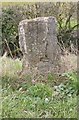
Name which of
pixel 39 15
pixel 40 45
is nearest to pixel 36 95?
pixel 40 45

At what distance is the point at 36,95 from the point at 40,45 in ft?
3.80

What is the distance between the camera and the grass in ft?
11.0

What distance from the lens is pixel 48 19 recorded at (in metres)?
4.86

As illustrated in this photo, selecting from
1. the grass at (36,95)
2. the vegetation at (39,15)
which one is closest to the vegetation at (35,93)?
the grass at (36,95)

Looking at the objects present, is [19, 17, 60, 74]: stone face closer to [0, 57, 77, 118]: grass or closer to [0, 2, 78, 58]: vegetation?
[0, 57, 77, 118]: grass

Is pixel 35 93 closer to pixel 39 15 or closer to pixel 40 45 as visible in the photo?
pixel 40 45

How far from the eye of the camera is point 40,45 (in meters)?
4.83

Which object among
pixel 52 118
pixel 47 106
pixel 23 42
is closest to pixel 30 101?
pixel 47 106

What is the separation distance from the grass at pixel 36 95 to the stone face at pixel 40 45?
214mm

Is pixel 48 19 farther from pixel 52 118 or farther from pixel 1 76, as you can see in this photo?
pixel 52 118

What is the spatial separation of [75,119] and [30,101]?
0.64 m

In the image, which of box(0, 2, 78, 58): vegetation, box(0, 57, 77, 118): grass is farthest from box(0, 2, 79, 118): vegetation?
box(0, 2, 78, 58): vegetation

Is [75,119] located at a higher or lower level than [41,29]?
lower

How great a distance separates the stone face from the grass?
21 centimetres
